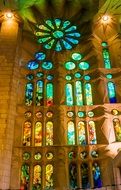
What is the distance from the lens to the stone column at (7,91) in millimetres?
13586

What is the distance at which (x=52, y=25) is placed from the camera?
2047 centimetres

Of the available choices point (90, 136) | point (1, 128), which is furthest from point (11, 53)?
point (90, 136)

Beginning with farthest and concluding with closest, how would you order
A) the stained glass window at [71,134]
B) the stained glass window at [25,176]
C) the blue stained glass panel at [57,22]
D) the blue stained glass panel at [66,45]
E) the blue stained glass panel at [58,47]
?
the blue stained glass panel at [57,22]
the blue stained glass panel at [66,45]
the blue stained glass panel at [58,47]
the stained glass window at [71,134]
the stained glass window at [25,176]

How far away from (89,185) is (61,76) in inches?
254

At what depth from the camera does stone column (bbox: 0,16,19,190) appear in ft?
44.6

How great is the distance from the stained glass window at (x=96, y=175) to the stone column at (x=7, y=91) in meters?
4.02

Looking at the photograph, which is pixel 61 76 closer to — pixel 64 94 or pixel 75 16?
Answer: pixel 64 94

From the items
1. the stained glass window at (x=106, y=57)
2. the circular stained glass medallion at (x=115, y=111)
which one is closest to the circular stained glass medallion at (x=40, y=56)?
the stained glass window at (x=106, y=57)

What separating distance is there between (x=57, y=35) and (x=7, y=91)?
615cm

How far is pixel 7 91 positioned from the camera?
52.2 ft

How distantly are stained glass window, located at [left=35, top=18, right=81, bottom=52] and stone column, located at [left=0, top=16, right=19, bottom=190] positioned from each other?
1.87 meters

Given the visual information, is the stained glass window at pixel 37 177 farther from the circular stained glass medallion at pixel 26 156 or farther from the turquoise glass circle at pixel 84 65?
the turquoise glass circle at pixel 84 65

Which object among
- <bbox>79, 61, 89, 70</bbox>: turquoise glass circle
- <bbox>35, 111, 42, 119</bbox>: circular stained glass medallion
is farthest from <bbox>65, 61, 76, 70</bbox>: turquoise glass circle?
<bbox>35, 111, 42, 119</bbox>: circular stained glass medallion

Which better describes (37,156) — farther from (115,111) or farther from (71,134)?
(115,111)
